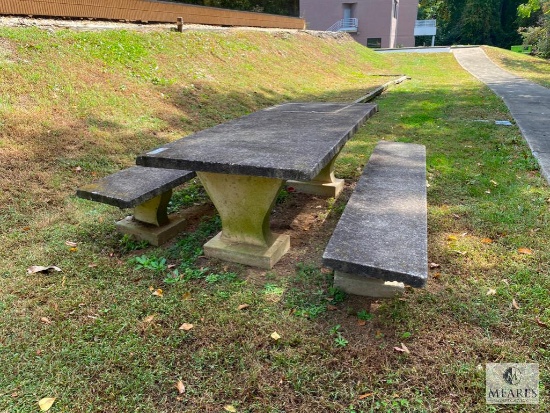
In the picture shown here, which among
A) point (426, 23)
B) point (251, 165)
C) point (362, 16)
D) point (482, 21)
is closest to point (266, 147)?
point (251, 165)

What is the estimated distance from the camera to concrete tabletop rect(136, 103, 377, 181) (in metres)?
2.42

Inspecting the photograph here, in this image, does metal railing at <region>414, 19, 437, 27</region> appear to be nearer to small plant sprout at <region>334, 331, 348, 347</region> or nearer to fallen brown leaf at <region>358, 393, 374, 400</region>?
small plant sprout at <region>334, 331, 348, 347</region>

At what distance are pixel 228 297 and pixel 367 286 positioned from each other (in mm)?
917

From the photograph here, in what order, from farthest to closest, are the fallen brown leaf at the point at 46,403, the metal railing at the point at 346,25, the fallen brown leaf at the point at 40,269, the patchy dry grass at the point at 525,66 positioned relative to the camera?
the metal railing at the point at 346,25 < the patchy dry grass at the point at 525,66 < the fallen brown leaf at the point at 40,269 < the fallen brown leaf at the point at 46,403

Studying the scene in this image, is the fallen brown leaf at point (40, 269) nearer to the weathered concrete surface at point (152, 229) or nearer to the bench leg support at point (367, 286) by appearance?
the weathered concrete surface at point (152, 229)

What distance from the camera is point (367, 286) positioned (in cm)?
255

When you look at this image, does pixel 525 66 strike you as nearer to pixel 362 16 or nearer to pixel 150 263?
pixel 362 16

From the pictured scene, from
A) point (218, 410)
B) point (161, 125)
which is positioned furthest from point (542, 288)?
point (161, 125)

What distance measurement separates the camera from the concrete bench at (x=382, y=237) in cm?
203

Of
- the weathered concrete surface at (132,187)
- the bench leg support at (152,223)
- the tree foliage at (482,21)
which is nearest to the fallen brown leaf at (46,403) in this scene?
the weathered concrete surface at (132,187)

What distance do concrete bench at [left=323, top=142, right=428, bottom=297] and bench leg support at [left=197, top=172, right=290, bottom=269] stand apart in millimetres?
575

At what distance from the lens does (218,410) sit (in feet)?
5.99

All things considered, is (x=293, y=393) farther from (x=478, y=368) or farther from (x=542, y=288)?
(x=542, y=288)

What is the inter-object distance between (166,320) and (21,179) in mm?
2710
